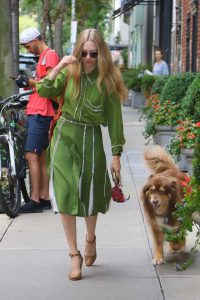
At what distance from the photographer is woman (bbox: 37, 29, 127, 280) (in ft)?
19.5

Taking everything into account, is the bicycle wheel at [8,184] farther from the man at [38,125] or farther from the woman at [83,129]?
the woman at [83,129]

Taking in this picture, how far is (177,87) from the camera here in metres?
12.9

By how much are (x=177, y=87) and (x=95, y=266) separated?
679 cm

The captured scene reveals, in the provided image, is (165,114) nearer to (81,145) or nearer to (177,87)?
(177,87)

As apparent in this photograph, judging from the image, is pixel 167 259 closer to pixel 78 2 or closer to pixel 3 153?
pixel 3 153

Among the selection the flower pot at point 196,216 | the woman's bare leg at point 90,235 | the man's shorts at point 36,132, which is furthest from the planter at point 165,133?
the flower pot at point 196,216

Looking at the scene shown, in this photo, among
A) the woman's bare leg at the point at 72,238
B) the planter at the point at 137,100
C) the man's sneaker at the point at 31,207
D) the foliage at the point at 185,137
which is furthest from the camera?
the planter at the point at 137,100

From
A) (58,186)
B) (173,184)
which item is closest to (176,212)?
(173,184)

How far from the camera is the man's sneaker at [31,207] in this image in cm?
883

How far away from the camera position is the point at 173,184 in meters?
6.37

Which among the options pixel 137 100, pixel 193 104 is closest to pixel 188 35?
pixel 137 100

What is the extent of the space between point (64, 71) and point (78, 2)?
34.4 meters

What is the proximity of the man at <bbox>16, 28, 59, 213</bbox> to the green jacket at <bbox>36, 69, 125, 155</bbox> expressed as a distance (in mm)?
2257

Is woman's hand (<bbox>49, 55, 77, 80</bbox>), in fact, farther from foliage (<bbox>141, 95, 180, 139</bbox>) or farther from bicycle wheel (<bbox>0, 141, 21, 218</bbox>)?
foliage (<bbox>141, 95, 180, 139</bbox>)
